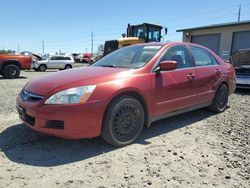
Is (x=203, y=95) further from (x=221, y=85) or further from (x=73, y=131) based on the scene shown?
(x=73, y=131)

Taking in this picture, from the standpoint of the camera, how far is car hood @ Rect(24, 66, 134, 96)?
3609mm

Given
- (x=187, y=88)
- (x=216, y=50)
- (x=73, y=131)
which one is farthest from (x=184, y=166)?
(x=216, y=50)

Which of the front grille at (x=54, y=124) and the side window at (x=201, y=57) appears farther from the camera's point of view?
the side window at (x=201, y=57)

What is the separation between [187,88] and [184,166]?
72.0 inches

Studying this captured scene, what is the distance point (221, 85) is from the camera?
5902 mm

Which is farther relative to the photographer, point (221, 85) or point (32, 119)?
point (221, 85)

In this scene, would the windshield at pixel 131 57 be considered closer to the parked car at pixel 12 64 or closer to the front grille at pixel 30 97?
the front grille at pixel 30 97

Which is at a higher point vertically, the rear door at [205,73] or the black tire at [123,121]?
the rear door at [205,73]

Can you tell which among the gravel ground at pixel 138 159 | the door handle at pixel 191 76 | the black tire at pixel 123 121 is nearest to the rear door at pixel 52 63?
the gravel ground at pixel 138 159

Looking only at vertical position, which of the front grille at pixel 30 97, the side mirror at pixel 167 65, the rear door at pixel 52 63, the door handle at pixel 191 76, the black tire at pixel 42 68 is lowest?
the black tire at pixel 42 68

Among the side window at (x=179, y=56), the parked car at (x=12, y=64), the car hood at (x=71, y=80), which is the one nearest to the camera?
the car hood at (x=71, y=80)

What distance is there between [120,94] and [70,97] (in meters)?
0.71

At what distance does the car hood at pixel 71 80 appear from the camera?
3609mm

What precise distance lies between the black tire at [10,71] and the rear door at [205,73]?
12050 mm
